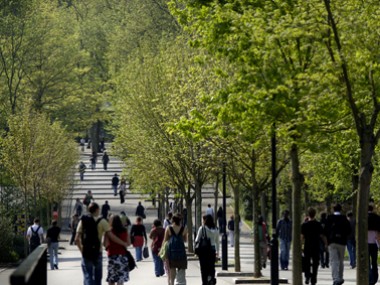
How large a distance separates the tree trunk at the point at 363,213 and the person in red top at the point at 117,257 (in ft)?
14.2

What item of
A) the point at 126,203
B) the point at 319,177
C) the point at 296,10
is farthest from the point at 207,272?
the point at 126,203

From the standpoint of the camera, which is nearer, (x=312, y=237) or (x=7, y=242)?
(x=312, y=237)

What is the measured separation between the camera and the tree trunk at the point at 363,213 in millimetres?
19062

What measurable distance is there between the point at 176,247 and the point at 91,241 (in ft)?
14.2

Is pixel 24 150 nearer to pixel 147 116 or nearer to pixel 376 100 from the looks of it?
pixel 147 116

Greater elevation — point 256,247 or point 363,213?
point 363,213

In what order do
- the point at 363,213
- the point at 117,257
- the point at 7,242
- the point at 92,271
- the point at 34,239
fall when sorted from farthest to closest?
the point at 7,242, the point at 34,239, the point at 117,257, the point at 92,271, the point at 363,213

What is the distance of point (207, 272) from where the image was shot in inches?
997

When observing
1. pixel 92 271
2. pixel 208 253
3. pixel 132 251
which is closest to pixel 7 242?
pixel 132 251

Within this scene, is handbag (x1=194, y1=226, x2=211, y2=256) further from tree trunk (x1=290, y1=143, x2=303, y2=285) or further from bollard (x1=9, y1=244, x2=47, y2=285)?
bollard (x1=9, y1=244, x2=47, y2=285)

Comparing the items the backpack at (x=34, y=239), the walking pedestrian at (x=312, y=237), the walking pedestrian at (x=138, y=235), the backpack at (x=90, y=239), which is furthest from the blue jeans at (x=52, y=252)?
the backpack at (x=90, y=239)

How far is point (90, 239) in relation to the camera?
2030 cm

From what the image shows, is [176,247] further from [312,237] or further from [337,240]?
[337,240]

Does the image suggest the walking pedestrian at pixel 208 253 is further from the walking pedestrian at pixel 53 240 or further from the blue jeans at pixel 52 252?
the blue jeans at pixel 52 252
